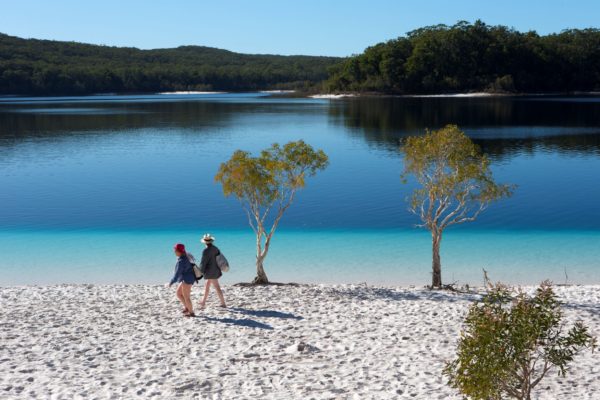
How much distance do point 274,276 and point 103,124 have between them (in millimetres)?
67481

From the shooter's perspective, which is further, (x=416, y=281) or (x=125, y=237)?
(x=125, y=237)

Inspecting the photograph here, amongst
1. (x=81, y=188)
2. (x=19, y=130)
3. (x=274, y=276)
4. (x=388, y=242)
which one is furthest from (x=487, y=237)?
(x=19, y=130)

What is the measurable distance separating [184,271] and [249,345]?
2794mm

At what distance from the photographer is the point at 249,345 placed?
13180 mm

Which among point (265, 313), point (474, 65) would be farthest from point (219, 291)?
point (474, 65)

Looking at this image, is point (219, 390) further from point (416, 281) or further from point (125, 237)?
point (125, 237)

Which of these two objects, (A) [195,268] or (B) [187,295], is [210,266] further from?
(B) [187,295]

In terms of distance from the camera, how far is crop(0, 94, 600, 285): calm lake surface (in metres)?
23.1

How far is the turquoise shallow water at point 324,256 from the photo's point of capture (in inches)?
864

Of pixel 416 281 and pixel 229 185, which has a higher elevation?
pixel 229 185

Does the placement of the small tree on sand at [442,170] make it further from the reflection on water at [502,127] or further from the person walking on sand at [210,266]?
the reflection on water at [502,127]

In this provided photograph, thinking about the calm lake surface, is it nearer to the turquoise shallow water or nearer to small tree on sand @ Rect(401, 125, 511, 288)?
the turquoise shallow water

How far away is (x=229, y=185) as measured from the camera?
2008cm

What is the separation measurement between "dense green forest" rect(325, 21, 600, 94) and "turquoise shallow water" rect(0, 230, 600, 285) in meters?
150
